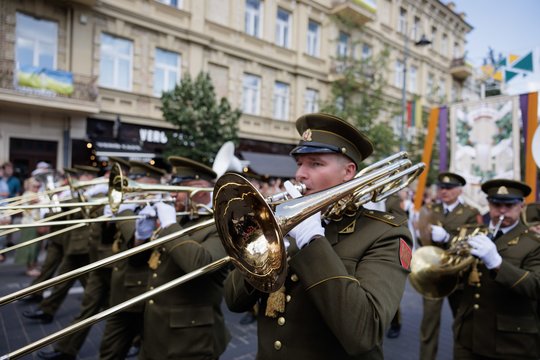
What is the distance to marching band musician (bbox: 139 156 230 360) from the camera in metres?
2.83

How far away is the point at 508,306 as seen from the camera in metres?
3.10

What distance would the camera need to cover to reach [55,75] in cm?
1195

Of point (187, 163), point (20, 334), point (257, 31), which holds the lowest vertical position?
point (20, 334)

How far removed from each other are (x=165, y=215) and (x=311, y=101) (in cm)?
1813

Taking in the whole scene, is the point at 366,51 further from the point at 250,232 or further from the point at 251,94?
the point at 250,232

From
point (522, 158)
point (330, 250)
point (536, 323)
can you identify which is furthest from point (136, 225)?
point (522, 158)

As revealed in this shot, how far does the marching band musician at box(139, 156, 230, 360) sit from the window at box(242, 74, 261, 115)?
14.9 m

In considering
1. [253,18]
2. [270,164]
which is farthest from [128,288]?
[253,18]

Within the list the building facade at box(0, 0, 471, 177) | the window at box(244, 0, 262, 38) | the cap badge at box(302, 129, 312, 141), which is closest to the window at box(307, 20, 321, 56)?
the building facade at box(0, 0, 471, 177)

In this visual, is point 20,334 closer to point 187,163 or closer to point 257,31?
point 187,163

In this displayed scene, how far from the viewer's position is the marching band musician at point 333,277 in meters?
1.58

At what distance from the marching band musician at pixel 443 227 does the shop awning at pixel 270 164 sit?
1139 centimetres

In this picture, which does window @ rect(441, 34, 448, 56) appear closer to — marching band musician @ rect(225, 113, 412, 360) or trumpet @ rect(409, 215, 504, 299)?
trumpet @ rect(409, 215, 504, 299)

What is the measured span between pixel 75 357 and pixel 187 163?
8.13 ft
